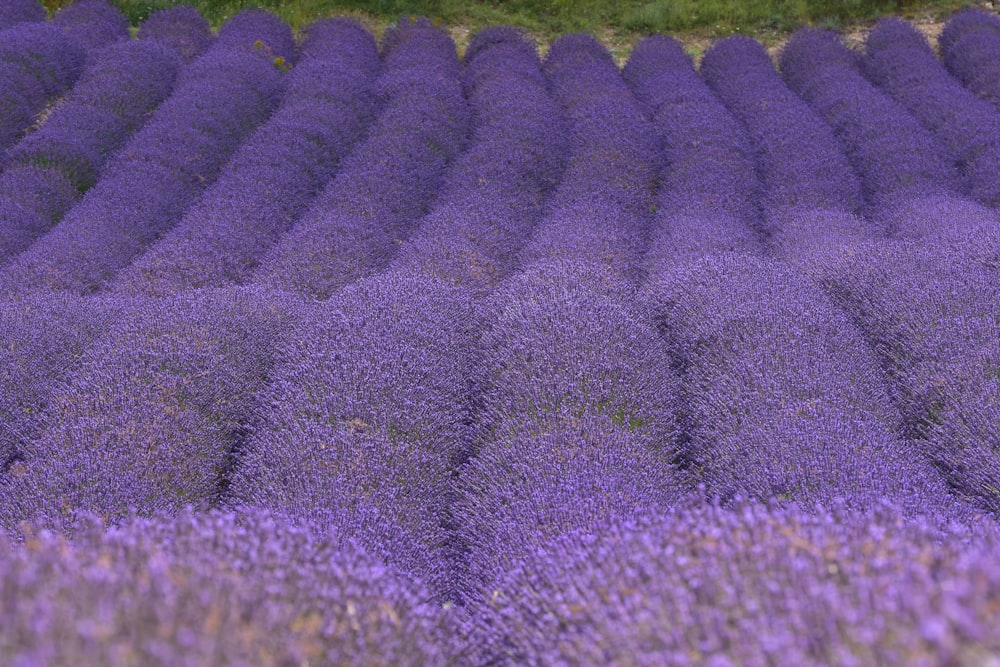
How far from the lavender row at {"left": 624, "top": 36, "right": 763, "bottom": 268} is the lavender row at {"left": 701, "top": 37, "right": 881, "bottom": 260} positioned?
141 millimetres

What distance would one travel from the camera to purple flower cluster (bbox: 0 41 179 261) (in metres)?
5.61

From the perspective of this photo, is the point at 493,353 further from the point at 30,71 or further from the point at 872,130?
the point at 30,71

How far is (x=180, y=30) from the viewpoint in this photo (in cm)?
912

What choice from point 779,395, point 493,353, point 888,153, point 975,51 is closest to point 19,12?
point 493,353

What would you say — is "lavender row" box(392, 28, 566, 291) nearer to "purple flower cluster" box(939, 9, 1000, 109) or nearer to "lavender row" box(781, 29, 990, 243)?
"lavender row" box(781, 29, 990, 243)

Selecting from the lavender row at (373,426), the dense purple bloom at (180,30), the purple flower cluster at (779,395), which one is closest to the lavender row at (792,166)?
the purple flower cluster at (779,395)

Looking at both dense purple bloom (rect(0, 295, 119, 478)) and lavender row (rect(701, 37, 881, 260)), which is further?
lavender row (rect(701, 37, 881, 260))

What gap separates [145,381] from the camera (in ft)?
10.4

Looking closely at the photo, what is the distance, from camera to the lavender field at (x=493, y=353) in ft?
4.11

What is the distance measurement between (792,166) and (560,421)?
4.12m

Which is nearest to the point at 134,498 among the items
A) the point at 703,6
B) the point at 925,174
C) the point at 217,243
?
the point at 217,243

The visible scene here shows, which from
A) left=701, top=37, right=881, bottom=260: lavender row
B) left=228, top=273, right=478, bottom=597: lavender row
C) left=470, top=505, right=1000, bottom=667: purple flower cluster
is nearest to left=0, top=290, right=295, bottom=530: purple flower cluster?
left=228, top=273, right=478, bottom=597: lavender row

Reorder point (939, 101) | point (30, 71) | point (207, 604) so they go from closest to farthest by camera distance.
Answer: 1. point (207, 604)
2. point (939, 101)
3. point (30, 71)

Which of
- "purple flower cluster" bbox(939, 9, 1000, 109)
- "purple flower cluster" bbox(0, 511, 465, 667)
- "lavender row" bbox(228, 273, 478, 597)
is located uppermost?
"purple flower cluster" bbox(0, 511, 465, 667)
